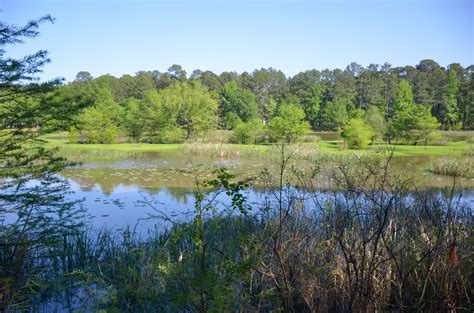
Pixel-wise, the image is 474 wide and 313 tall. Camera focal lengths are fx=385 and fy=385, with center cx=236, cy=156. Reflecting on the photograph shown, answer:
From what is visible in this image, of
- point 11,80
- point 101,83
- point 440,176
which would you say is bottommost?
point 440,176

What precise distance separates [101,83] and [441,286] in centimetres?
6068

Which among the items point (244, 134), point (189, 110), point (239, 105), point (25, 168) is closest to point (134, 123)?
point (189, 110)

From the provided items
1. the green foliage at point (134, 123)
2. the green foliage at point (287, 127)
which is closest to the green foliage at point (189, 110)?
the green foliage at point (134, 123)

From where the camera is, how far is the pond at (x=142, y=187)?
357 inches

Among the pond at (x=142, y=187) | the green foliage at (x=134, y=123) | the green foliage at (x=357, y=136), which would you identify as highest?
the green foliage at (x=134, y=123)

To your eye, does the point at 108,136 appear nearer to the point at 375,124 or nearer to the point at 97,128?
the point at 97,128

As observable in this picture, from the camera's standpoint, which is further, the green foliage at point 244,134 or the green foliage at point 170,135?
the green foliage at point 170,135

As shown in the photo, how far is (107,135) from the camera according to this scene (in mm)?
32062

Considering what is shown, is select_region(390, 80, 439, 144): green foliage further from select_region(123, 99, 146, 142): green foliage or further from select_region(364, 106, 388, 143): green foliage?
select_region(123, 99, 146, 142): green foliage

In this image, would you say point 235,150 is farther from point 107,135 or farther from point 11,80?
point 11,80

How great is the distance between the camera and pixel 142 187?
13.4 m

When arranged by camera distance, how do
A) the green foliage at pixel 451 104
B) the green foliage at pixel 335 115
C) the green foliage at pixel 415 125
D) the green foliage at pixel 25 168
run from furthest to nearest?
the green foliage at pixel 335 115 < the green foliage at pixel 451 104 < the green foliage at pixel 415 125 < the green foliage at pixel 25 168

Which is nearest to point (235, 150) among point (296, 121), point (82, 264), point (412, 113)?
point (296, 121)

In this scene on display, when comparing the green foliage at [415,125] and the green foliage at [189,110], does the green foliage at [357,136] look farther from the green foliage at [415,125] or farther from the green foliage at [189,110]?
the green foliage at [189,110]
